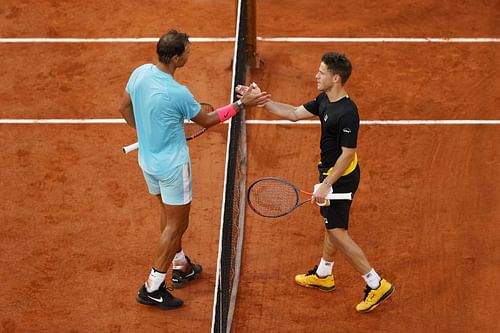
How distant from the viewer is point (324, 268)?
8477 millimetres

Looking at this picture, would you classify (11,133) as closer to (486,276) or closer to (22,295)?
(22,295)

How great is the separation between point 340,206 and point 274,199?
0.71 meters

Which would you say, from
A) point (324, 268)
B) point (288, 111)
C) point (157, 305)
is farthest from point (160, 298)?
point (288, 111)

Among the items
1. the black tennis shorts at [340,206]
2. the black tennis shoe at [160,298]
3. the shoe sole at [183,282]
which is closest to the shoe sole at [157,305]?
the black tennis shoe at [160,298]

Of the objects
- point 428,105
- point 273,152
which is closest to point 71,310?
point 273,152

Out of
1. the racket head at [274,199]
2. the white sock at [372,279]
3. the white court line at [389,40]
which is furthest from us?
the white court line at [389,40]

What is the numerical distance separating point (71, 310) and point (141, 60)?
414 centimetres

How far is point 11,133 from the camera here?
10.5 m

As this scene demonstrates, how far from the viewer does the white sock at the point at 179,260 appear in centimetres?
851

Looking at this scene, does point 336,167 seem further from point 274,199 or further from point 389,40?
point 389,40

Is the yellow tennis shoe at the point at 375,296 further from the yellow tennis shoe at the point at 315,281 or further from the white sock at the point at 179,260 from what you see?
the white sock at the point at 179,260

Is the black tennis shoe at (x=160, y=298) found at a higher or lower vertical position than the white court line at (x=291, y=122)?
lower

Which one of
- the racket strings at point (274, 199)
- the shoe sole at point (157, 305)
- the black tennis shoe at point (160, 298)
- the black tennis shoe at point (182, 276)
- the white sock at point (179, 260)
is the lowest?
the shoe sole at point (157, 305)

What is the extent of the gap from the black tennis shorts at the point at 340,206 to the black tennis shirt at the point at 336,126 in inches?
7.1
